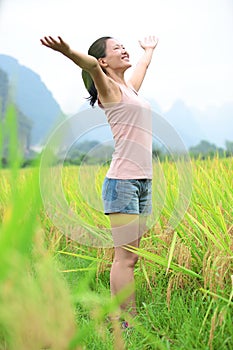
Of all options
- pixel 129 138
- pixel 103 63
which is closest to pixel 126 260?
pixel 129 138

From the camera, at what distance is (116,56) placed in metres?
1.63

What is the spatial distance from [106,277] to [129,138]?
0.59 m

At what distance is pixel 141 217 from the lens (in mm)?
1618

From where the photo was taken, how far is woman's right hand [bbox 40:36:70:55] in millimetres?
1163

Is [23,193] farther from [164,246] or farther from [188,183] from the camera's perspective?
[188,183]

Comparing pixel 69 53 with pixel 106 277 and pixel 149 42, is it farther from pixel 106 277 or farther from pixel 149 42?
pixel 106 277

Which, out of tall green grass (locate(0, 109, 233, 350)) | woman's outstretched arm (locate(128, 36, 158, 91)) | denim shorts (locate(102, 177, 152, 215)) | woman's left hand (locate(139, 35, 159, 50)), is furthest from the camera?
woman's left hand (locate(139, 35, 159, 50))

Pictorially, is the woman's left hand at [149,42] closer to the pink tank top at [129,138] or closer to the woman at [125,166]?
the woman at [125,166]

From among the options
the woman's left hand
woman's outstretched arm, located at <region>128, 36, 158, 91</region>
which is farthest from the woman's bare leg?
the woman's left hand

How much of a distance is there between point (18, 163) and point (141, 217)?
127 centimetres

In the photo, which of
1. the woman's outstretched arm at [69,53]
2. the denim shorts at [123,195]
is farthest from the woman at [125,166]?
the woman's outstretched arm at [69,53]

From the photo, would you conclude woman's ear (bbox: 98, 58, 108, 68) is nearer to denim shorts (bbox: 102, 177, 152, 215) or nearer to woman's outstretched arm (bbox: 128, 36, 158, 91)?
woman's outstretched arm (bbox: 128, 36, 158, 91)

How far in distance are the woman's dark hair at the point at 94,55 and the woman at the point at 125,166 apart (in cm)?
1

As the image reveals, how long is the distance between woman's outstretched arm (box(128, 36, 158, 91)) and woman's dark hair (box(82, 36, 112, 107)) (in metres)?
0.16
